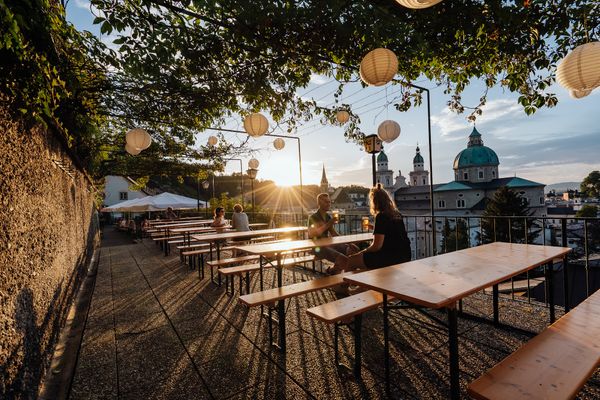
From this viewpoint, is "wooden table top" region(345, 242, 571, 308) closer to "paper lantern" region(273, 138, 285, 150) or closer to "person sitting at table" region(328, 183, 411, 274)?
"person sitting at table" region(328, 183, 411, 274)

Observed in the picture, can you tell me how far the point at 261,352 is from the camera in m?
2.84

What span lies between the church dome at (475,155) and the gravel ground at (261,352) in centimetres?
7726

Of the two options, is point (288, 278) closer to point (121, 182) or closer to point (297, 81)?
point (297, 81)

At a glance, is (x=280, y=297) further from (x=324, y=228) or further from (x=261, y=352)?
(x=324, y=228)

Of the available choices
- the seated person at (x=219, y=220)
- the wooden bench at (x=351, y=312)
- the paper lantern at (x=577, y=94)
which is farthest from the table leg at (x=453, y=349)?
the seated person at (x=219, y=220)

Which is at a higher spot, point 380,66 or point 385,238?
point 380,66

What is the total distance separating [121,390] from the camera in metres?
2.35

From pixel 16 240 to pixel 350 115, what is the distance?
5507 millimetres

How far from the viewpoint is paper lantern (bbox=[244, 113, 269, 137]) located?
14.6 feet

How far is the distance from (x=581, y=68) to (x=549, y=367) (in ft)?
8.93

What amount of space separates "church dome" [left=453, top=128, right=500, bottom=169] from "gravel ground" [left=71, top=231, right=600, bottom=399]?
77.3 metres

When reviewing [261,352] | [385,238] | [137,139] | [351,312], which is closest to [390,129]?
[385,238]

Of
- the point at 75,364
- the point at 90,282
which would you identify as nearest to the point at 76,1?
the point at 75,364

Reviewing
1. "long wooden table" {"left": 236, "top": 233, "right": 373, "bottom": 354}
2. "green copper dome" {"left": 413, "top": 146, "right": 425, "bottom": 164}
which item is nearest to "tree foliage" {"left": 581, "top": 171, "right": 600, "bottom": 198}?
"green copper dome" {"left": 413, "top": 146, "right": 425, "bottom": 164}
